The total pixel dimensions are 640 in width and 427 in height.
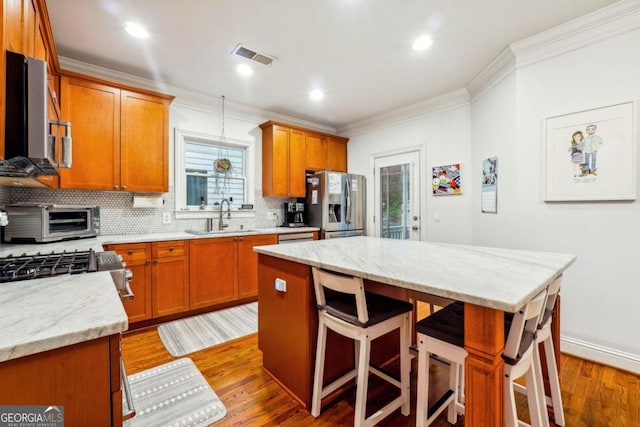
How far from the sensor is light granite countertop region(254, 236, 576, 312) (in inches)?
39.6

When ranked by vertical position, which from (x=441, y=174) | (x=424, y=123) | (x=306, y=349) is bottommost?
(x=306, y=349)

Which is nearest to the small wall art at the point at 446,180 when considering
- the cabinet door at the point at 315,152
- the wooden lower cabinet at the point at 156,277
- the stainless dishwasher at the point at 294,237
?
the cabinet door at the point at 315,152

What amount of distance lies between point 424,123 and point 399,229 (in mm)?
1602

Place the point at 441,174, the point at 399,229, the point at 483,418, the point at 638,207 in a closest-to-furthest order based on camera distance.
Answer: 1. the point at 483,418
2. the point at 638,207
3. the point at 441,174
4. the point at 399,229

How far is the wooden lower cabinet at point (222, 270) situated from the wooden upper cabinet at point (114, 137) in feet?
2.80

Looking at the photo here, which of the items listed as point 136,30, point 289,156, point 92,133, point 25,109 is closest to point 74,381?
point 25,109

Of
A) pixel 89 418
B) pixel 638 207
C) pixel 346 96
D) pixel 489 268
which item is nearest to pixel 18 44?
pixel 89 418

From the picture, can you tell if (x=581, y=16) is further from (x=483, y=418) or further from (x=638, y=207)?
(x=483, y=418)

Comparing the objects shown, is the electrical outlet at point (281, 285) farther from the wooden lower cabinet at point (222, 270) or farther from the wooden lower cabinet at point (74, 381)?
the wooden lower cabinet at point (222, 270)

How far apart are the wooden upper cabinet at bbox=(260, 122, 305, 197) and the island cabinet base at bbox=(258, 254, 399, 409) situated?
2.28 meters

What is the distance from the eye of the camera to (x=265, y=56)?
2826 millimetres

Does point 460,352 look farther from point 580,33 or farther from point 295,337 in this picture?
point 580,33

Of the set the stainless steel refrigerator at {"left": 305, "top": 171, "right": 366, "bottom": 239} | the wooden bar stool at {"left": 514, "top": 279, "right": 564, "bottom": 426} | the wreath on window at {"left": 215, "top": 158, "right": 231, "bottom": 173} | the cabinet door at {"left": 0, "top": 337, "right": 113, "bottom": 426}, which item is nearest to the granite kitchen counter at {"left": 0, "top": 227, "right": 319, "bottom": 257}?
the stainless steel refrigerator at {"left": 305, "top": 171, "right": 366, "bottom": 239}

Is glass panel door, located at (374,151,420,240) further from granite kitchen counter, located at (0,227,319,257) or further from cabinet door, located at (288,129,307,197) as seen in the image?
granite kitchen counter, located at (0,227,319,257)
